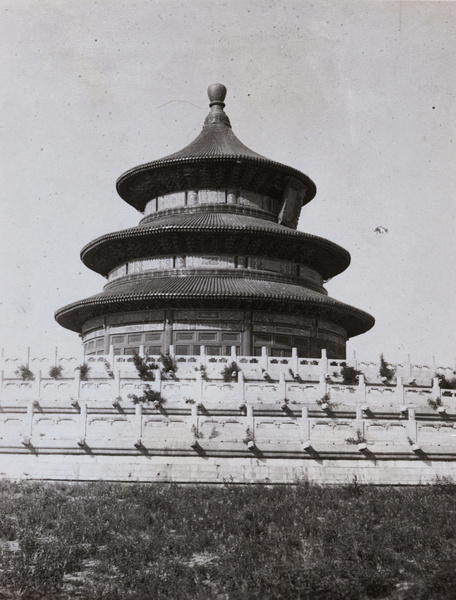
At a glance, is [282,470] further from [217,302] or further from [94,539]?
[217,302]

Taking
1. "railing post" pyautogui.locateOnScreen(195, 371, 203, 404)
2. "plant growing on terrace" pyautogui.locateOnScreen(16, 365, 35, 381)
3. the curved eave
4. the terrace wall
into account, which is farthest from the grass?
the curved eave

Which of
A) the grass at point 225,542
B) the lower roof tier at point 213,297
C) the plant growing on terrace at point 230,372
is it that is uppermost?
the lower roof tier at point 213,297

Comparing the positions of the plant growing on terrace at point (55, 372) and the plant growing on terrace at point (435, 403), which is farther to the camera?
the plant growing on terrace at point (55, 372)

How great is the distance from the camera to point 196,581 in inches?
438

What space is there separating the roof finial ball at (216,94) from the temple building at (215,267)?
369 centimetres

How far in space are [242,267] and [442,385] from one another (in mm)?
11164

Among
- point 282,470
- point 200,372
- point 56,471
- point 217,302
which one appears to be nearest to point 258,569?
point 282,470

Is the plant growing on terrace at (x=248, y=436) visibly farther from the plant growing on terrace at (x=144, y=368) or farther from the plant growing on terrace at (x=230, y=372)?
the plant growing on terrace at (x=144, y=368)

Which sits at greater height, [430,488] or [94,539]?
[430,488]

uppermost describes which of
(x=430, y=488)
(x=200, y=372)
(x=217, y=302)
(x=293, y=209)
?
(x=293, y=209)

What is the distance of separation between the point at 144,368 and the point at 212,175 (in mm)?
15233

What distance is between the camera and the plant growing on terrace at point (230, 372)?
24688mm

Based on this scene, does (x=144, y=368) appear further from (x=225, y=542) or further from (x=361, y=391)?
(x=225, y=542)

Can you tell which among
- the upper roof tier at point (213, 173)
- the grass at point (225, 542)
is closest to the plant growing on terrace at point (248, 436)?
the grass at point (225, 542)
